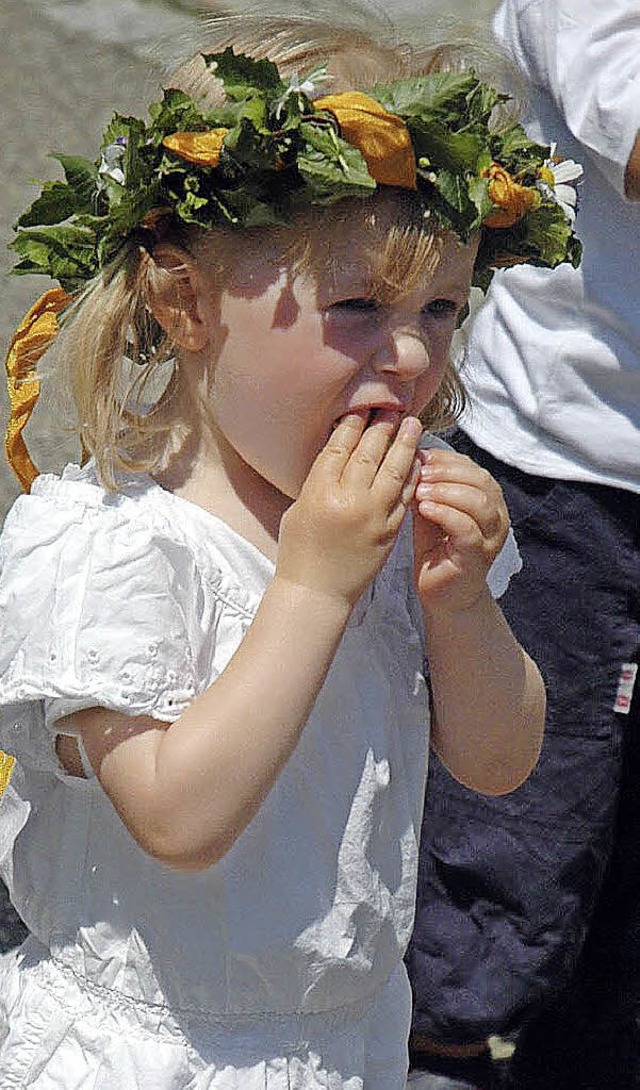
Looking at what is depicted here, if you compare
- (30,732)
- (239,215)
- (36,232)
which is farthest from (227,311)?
(30,732)

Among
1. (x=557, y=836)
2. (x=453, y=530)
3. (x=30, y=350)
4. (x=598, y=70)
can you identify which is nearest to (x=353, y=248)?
(x=453, y=530)

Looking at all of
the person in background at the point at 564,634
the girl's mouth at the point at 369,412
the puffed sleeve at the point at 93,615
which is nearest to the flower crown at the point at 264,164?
the girl's mouth at the point at 369,412

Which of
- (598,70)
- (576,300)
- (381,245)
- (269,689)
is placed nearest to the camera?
(269,689)

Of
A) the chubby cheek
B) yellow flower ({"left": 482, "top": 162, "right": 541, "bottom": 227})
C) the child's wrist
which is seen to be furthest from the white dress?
yellow flower ({"left": 482, "top": 162, "right": 541, "bottom": 227})

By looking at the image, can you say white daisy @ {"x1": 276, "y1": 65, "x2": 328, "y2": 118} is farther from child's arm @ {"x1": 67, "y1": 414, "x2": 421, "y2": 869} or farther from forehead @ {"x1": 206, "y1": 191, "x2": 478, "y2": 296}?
child's arm @ {"x1": 67, "y1": 414, "x2": 421, "y2": 869}

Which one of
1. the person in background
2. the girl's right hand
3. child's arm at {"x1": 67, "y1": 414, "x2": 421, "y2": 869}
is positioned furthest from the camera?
the person in background

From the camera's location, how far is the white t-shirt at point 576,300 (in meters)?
2.70

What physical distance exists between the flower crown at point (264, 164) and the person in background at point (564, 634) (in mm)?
597

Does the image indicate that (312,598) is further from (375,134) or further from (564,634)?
(564,634)

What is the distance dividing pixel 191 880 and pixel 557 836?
1.21 m

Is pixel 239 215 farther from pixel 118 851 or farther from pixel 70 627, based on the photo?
pixel 118 851

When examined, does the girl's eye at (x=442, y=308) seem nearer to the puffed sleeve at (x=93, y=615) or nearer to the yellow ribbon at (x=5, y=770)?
the puffed sleeve at (x=93, y=615)

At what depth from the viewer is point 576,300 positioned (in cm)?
289

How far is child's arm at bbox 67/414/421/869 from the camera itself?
1.96 meters
